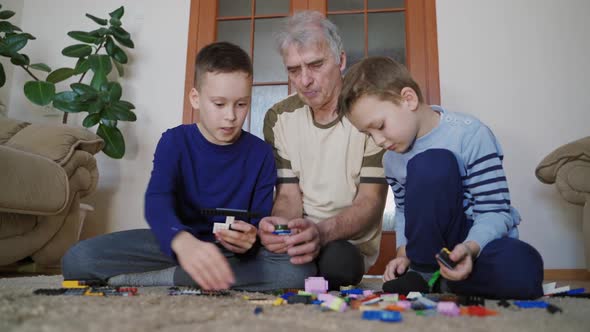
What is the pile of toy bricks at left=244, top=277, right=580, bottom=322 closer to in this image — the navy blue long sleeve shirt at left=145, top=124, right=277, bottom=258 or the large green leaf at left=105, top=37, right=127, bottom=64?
the navy blue long sleeve shirt at left=145, top=124, right=277, bottom=258

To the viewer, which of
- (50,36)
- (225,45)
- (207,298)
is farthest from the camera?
(50,36)

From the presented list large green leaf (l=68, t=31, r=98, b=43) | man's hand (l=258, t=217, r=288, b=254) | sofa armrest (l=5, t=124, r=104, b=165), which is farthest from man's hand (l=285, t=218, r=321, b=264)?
large green leaf (l=68, t=31, r=98, b=43)

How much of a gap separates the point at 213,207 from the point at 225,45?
19.5 inches

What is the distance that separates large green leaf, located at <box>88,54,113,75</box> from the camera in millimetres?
2596

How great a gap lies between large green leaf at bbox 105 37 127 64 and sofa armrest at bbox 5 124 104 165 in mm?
733

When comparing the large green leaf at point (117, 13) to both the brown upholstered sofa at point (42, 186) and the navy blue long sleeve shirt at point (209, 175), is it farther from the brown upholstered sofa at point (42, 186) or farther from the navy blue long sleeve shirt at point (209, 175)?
the navy blue long sleeve shirt at point (209, 175)

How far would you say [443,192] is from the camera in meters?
0.98

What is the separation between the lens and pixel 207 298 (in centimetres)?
89

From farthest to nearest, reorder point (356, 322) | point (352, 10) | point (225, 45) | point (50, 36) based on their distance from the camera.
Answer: point (50, 36) → point (352, 10) → point (225, 45) → point (356, 322)

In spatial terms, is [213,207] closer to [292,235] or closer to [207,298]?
[292,235]

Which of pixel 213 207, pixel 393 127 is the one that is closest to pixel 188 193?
pixel 213 207

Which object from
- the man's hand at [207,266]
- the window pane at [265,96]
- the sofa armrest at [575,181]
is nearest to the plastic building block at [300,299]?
the man's hand at [207,266]

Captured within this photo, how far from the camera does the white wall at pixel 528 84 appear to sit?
95.1 inches

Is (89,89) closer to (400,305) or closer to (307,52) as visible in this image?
(307,52)
